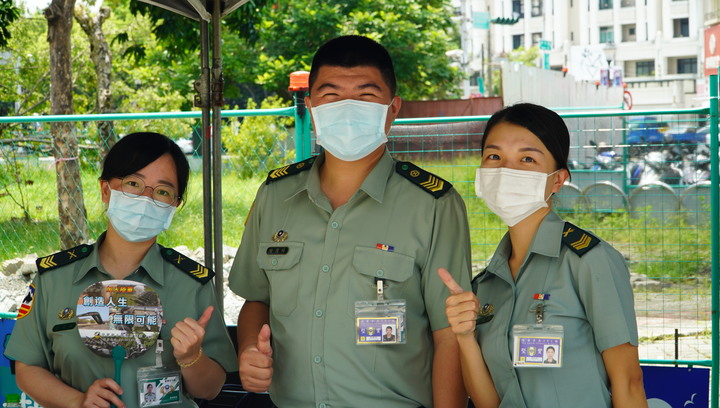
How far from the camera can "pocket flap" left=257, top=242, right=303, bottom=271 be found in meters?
2.55

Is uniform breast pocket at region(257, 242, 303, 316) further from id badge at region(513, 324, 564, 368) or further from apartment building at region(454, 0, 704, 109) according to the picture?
apartment building at region(454, 0, 704, 109)

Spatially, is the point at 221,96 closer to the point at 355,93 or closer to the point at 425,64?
the point at 355,93

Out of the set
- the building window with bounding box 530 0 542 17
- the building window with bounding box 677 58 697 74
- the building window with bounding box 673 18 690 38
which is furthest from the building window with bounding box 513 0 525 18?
the building window with bounding box 677 58 697 74

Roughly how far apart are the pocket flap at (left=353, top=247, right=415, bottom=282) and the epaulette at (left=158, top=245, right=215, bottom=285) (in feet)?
1.83

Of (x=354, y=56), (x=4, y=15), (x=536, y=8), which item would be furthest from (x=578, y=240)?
(x=536, y=8)

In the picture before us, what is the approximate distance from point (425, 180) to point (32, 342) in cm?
140

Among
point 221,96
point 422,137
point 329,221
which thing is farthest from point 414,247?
point 422,137

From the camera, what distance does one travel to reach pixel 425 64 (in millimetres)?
23281

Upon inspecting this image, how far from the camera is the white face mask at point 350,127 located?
251 cm

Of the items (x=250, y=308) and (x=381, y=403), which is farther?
(x=250, y=308)

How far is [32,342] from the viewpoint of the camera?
2.53 meters

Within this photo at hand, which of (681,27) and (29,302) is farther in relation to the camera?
(681,27)

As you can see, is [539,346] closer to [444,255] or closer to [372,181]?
[444,255]

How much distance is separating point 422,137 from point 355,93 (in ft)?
10.1
